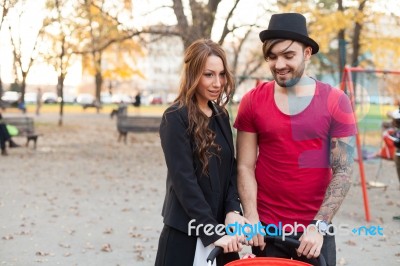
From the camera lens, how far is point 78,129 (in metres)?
24.4

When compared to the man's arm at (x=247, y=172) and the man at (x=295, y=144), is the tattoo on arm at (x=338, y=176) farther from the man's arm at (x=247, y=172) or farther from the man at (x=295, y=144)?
A: the man's arm at (x=247, y=172)

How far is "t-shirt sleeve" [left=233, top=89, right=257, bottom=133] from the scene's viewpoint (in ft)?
8.79

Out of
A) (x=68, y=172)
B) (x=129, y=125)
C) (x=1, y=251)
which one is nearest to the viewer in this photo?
(x=1, y=251)

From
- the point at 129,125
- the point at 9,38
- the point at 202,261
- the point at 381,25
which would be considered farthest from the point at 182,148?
the point at 9,38

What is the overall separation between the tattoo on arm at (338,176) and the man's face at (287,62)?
13.5 inches

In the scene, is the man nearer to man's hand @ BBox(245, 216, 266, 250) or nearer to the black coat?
man's hand @ BBox(245, 216, 266, 250)

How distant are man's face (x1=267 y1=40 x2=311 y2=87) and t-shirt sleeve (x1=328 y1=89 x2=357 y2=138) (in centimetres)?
19

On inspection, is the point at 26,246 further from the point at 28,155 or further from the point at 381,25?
the point at 381,25

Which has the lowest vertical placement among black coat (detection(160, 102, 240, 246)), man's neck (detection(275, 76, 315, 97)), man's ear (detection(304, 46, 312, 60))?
black coat (detection(160, 102, 240, 246))

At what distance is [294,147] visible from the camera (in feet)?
8.44

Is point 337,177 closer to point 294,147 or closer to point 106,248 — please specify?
point 294,147

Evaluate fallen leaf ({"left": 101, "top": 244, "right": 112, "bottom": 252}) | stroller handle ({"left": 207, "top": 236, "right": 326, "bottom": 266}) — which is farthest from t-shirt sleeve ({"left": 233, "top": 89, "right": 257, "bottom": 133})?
fallen leaf ({"left": 101, "top": 244, "right": 112, "bottom": 252})

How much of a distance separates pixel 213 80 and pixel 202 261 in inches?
33.4

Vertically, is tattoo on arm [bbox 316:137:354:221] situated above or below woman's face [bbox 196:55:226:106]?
below
